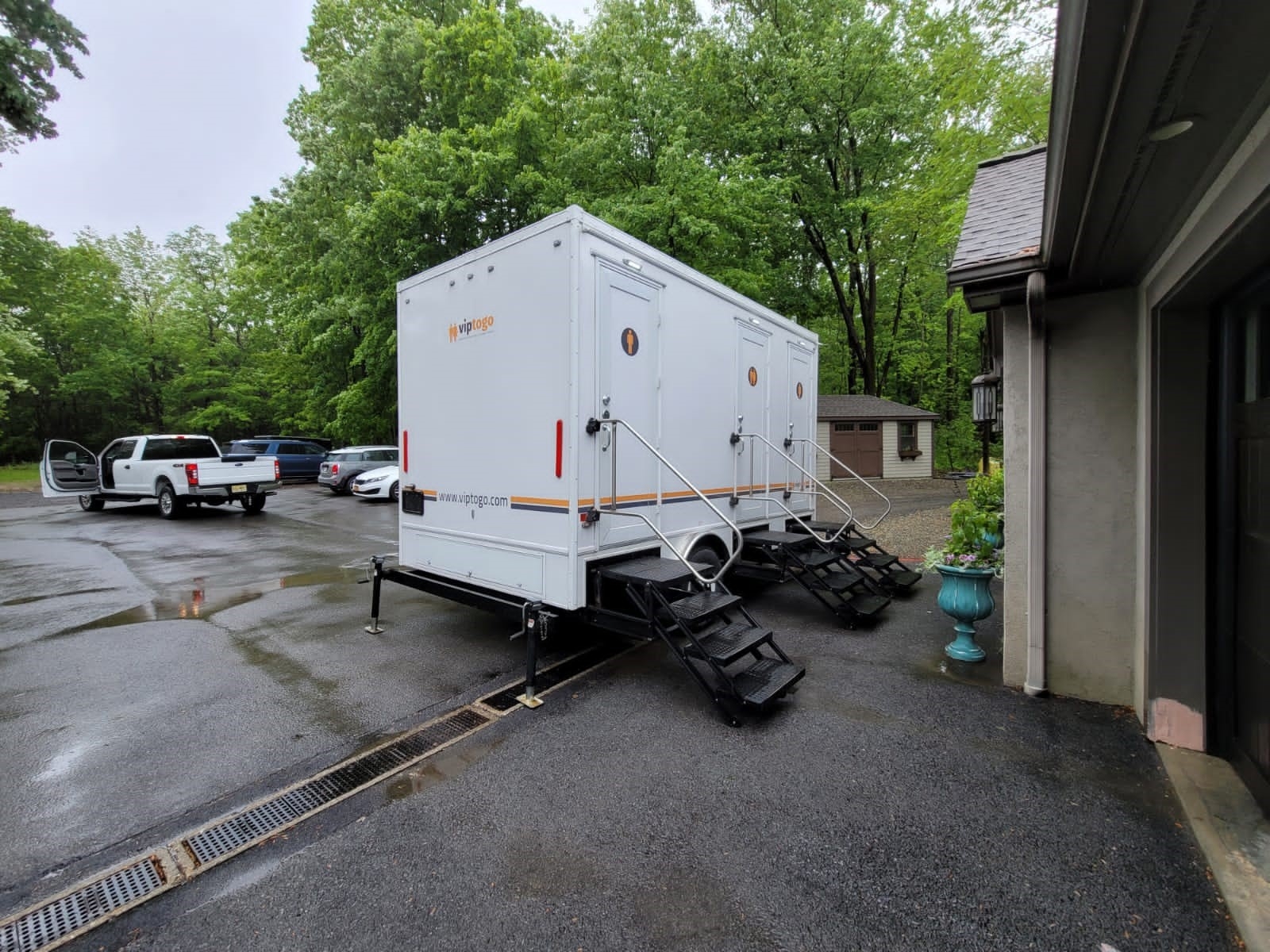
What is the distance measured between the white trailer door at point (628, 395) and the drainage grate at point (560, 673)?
101cm

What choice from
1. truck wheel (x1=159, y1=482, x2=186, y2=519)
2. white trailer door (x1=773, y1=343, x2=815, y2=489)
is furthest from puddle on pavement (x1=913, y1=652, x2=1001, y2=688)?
truck wheel (x1=159, y1=482, x2=186, y2=519)

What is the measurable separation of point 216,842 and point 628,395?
302 cm

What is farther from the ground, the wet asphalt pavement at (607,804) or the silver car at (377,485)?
the silver car at (377,485)

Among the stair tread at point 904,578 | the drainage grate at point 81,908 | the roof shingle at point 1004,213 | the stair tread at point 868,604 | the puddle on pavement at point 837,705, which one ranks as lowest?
the drainage grate at point 81,908

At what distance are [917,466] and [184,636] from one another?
2080 cm

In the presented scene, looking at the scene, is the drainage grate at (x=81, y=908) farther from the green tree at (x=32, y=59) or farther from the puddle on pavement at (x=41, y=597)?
the green tree at (x=32, y=59)

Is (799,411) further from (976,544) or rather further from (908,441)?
(908,441)

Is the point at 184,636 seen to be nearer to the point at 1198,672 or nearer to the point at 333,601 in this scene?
the point at 333,601

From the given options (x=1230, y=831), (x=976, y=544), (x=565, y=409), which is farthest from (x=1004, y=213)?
(x=1230, y=831)

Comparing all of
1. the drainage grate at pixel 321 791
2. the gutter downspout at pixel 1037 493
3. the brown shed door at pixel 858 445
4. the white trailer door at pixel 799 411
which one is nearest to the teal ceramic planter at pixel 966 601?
the gutter downspout at pixel 1037 493

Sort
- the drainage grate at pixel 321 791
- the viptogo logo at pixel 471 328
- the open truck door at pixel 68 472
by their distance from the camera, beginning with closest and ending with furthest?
1. the drainage grate at pixel 321 791
2. the viptogo logo at pixel 471 328
3. the open truck door at pixel 68 472

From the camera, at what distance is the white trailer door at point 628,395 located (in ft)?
11.8

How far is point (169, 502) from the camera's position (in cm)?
1216

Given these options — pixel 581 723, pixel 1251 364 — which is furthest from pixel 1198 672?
pixel 581 723
